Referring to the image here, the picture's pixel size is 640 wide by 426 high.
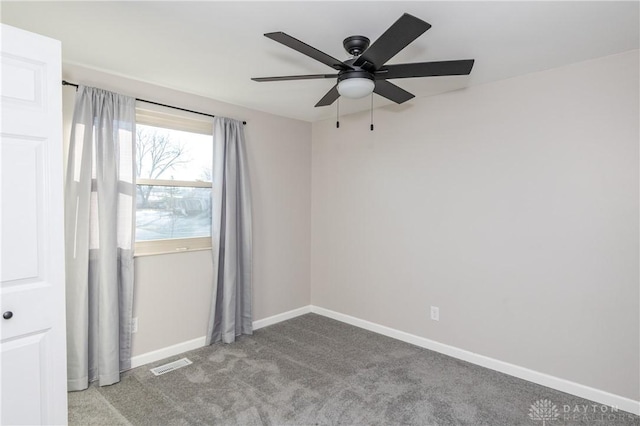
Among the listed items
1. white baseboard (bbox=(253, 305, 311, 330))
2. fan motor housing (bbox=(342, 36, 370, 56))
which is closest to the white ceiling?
fan motor housing (bbox=(342, 36, 370, 56))

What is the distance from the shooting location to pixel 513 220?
2.88 metres

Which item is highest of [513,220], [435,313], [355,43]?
[355,43]

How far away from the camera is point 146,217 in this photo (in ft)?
10.2

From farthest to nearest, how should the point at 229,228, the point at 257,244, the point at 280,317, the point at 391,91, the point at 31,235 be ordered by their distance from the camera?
the point at 280,317, the point at 257,244, the point at 229,228, the point at 391,91, the point at 31,235

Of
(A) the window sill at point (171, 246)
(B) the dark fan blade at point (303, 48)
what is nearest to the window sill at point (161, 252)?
(A) the window sill at point (171, 246)

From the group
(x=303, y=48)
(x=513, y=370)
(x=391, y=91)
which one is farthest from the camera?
(x=513, y=370)

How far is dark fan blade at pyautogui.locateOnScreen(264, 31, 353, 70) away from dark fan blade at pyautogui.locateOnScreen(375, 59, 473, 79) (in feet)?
0.74

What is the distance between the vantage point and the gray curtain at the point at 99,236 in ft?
8.42

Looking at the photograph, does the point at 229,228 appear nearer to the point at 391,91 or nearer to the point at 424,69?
the point at 391,91

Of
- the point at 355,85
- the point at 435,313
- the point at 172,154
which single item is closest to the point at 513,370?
the point at 435,313

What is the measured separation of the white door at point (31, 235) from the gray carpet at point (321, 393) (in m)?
0.85

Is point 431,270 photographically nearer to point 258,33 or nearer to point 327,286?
point 327,286

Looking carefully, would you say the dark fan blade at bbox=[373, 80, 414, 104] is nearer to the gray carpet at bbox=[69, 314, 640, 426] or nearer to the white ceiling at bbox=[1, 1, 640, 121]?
the white ceiling at bbox=[1, 1, 640, 121]

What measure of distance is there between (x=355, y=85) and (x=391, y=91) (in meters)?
0.50
